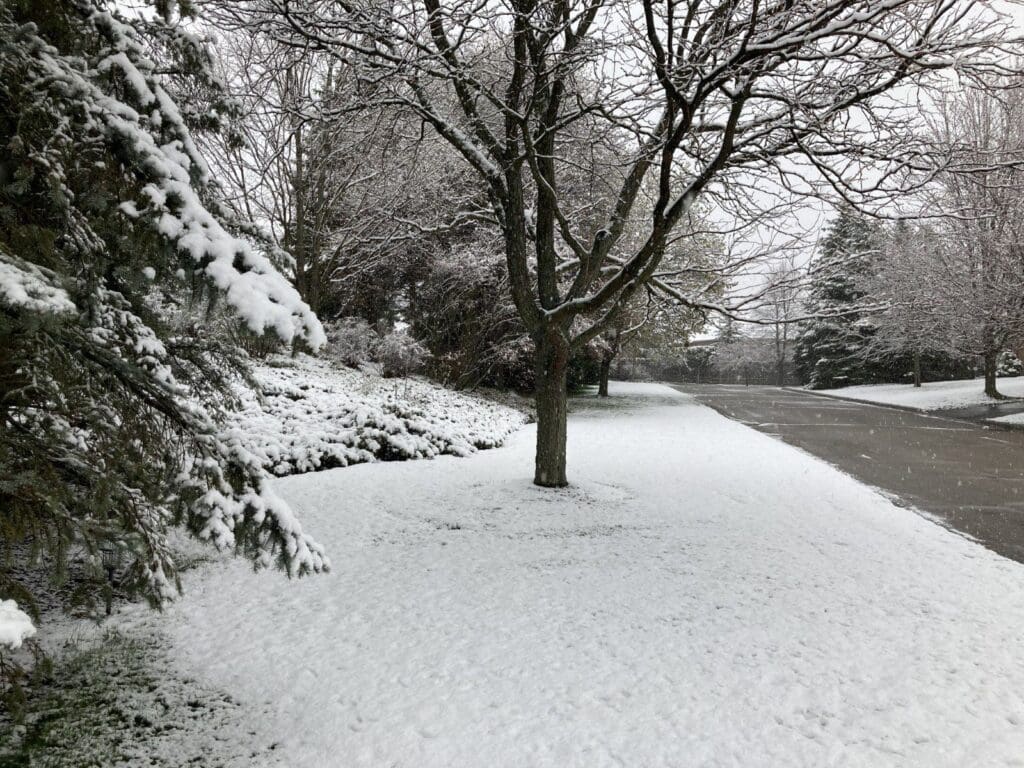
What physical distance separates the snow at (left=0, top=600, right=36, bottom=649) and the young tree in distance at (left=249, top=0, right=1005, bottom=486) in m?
4.25

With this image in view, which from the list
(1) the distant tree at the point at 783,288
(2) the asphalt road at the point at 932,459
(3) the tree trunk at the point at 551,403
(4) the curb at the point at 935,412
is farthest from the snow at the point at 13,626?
(4) the curb at the point at 935,412

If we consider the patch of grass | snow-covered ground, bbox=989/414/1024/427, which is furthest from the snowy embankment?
snow-covered ground, bbox=989/414/1024/427

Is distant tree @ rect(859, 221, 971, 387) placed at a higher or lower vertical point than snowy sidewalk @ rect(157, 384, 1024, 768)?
higher

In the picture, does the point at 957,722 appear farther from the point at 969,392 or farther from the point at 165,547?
the point at 969,392

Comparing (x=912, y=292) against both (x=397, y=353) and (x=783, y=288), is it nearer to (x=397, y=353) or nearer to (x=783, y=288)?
(x=783, y=288)

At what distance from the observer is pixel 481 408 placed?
14188mm

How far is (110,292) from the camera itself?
2.55 metres

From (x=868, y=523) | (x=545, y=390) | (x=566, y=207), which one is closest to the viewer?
(x=868, y=523)

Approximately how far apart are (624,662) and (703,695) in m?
0.46

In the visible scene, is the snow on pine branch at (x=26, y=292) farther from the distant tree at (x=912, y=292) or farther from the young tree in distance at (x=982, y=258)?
the young tree in distance at (x=982, y=258)

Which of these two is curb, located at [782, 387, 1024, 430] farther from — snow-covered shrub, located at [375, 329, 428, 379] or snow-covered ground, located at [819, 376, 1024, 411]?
snow-covered shrub, located at [375, 329, 428, 379]

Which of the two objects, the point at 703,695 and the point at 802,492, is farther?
the point at 802,492

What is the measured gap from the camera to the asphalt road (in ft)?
21.3

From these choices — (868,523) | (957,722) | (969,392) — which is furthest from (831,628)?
(969,392)
